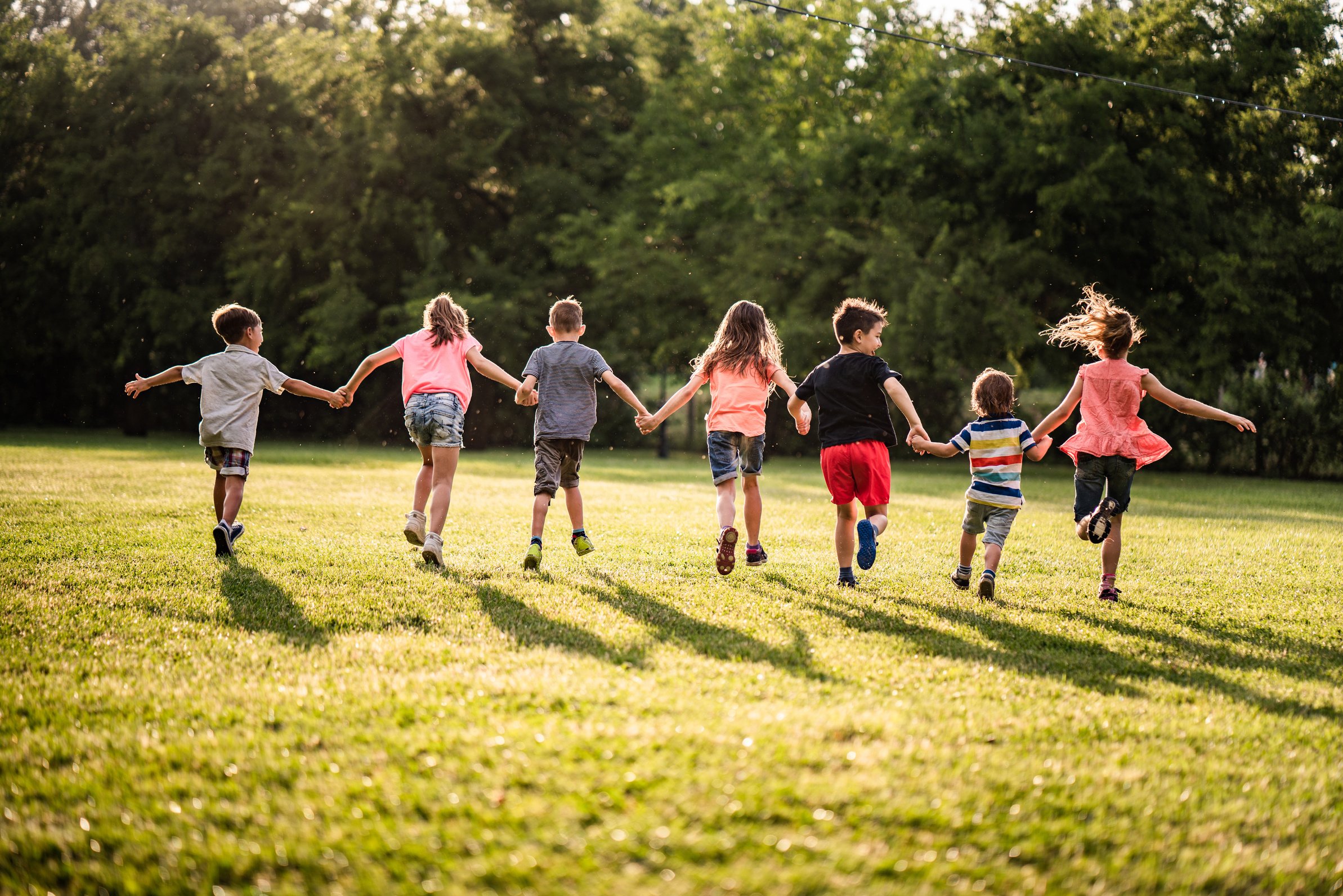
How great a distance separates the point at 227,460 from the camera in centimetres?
741

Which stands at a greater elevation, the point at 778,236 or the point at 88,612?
the point at 778,236

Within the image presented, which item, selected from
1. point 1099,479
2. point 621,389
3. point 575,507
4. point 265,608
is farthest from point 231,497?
point 1099,479

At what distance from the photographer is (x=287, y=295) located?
2852 centimetres

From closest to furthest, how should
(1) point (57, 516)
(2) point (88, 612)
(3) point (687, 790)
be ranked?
(3) point (687, 790) → (2) point (88, 612) → (1) point (57, 516)

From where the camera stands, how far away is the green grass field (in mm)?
2547

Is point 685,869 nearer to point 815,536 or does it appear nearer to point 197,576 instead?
point 197,576

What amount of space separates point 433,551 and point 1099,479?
4480 millimetres

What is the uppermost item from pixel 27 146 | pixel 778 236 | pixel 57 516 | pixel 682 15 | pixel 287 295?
pixel 682 15

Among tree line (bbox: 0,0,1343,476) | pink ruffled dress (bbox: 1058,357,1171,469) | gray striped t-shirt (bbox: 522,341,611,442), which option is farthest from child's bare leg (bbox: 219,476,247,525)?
tree line (bbox: 0,0,1343,476)

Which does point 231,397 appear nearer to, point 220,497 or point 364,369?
point 220,497

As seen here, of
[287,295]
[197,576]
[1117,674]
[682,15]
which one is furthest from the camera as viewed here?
[682,15]

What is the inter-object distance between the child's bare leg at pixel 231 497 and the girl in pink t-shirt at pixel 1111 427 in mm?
5651

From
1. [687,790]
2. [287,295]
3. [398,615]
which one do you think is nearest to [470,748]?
[687,790]

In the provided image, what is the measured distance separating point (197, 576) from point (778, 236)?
1909cm
